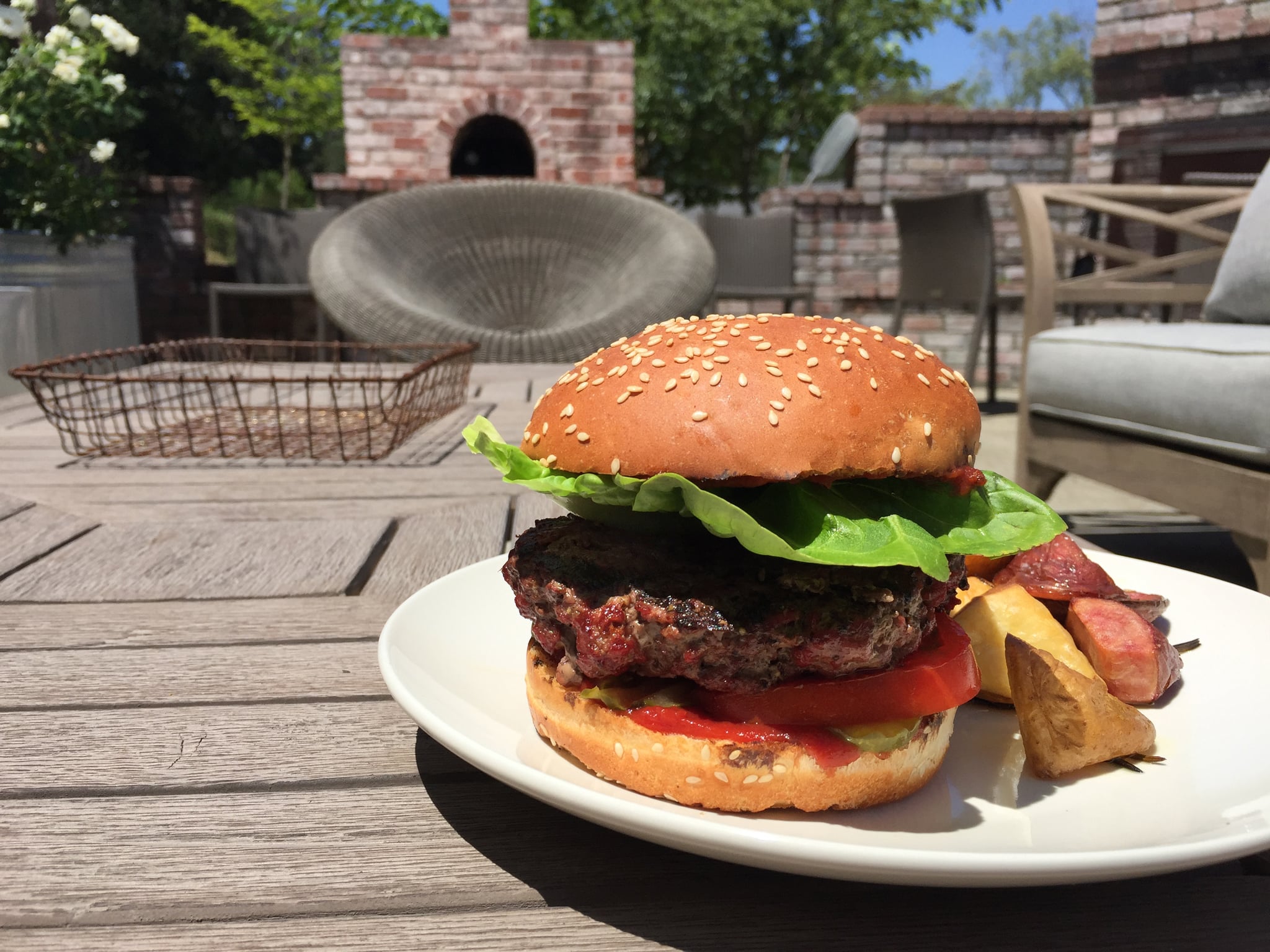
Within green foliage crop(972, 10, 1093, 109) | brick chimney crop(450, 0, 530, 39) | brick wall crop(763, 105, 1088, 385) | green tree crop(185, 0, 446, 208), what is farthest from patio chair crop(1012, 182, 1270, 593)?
green foliage crop(972, 10, 1093, 109)

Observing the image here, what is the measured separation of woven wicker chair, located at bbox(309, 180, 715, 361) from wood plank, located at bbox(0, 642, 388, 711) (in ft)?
11.2

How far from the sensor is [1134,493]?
2107mm

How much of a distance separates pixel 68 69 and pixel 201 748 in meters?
4.53

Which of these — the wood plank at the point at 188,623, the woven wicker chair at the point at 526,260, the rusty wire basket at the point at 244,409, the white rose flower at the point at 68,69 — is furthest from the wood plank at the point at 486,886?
the white rose flower at the point at 68,69

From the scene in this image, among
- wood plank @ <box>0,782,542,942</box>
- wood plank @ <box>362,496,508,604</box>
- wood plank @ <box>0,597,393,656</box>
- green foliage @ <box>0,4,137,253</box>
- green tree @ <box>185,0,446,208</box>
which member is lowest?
wood plank @ <box>362,496,508,604</box>

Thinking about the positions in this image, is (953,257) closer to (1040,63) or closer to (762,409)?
(762,409)

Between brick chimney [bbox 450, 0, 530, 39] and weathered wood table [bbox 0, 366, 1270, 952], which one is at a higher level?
brick chimney [bbox 450, 0, 530, 39]

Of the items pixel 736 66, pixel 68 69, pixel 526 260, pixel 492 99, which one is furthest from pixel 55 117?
pixel 736 66

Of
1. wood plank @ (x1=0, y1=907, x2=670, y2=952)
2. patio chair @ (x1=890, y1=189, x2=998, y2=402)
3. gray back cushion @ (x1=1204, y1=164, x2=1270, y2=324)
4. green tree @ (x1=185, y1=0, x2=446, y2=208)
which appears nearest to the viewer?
wood plank @ (x1=0, y1=907, x2=670, y2=952)

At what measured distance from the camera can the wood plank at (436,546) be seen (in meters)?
1.31

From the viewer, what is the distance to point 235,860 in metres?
0.64

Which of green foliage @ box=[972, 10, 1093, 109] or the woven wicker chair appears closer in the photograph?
the woven wicker chair

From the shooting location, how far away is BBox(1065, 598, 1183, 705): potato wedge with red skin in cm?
92

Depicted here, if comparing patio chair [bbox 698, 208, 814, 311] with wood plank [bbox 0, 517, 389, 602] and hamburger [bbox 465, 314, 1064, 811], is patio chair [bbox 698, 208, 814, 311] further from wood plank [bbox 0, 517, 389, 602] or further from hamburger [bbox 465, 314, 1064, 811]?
hamburger [bbox 465, 314, 1064, 811]
